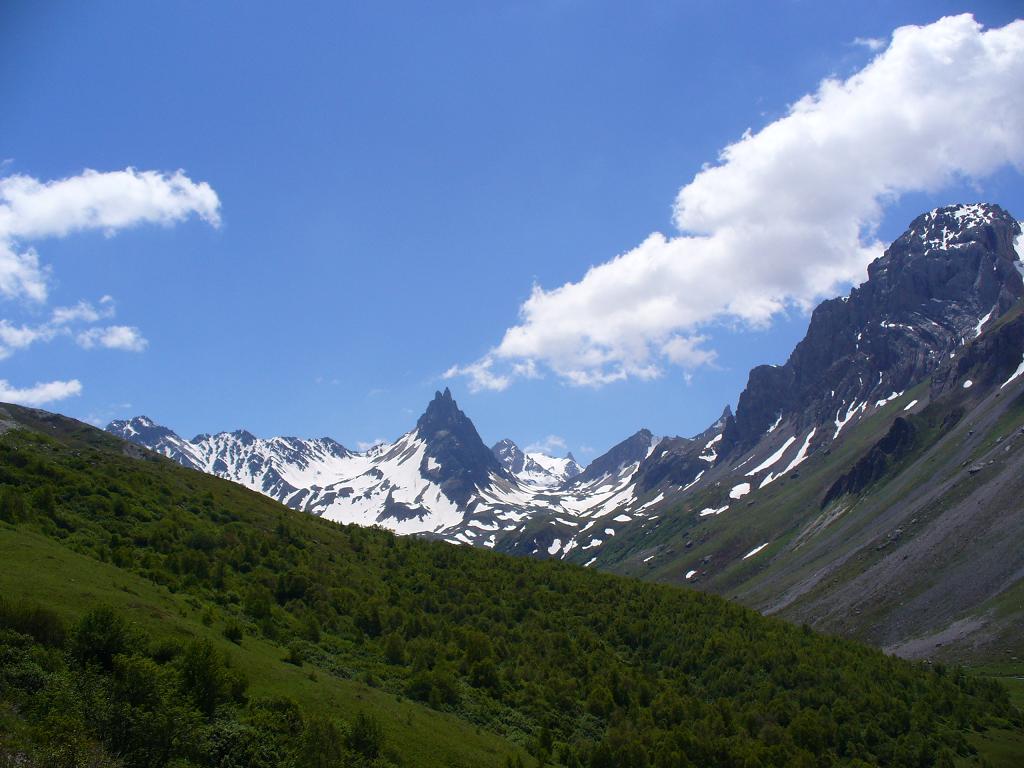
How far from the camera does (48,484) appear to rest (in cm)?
5206

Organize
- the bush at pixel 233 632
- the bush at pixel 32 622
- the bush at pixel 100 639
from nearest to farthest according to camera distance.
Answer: the bush at pixel 32 622 → the bush at pixel 100 639 → the bush at pixel 233 632

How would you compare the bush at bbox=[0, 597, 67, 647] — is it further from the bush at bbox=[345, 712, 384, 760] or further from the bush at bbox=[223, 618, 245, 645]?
the bush at bbox=[345, 712, 384, 760]

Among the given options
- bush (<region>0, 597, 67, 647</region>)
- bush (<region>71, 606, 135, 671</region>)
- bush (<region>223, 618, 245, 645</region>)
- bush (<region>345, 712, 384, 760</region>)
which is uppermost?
bush (<region>0, 597, 67, 647</region>)

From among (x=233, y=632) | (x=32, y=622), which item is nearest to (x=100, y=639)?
(x=32, y=622)

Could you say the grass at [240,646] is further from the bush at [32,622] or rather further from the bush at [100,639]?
the bush at [100,639]

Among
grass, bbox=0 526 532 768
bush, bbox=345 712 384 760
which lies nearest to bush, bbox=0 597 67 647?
grass, bbox=0 526 532 768

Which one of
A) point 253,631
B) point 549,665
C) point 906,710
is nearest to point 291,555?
point 253,631

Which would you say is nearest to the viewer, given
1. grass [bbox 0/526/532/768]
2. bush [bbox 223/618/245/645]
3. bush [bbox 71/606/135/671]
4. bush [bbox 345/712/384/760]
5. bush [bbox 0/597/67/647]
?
bush [bbox 0/597/67/647]

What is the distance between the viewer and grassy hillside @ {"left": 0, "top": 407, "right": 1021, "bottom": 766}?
94.4ft

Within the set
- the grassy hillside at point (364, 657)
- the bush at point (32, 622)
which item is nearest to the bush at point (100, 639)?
the grassy hillside at point (364, 657)

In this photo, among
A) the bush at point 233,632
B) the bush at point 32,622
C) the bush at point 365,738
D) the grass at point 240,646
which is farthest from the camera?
the bush at point 233,632

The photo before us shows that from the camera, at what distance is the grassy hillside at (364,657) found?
28.8 meters

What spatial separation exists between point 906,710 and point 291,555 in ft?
180

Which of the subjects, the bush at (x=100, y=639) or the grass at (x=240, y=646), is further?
the grass at (x=240, y=646)
